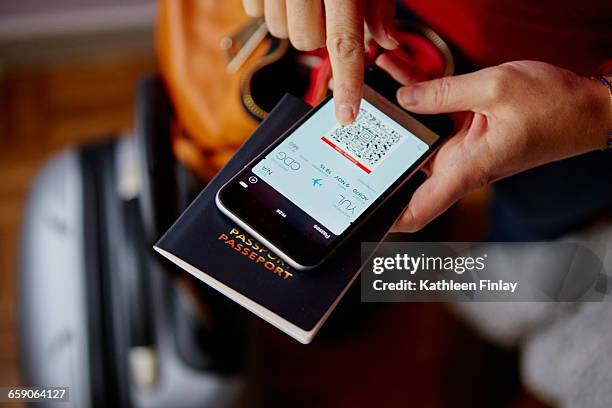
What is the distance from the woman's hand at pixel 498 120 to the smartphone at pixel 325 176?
0.01 metres

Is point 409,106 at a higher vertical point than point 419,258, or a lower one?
higher

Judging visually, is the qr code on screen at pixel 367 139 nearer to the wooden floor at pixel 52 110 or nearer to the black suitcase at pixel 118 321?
the black suitcase at pixel 118 321

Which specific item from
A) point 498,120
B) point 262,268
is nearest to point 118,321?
point 262,268

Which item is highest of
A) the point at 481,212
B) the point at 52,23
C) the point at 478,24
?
the point at 478,24

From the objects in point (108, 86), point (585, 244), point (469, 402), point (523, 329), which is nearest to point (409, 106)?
point (585, 244)

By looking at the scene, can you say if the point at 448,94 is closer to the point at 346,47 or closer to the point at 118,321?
the point at 346,47

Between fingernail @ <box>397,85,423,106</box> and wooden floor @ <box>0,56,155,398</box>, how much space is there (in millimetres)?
841

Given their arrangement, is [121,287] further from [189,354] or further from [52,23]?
[52,23]

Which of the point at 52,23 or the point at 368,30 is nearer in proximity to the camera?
the point at 368,30

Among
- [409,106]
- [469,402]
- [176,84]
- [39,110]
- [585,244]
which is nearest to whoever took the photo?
[409,106]

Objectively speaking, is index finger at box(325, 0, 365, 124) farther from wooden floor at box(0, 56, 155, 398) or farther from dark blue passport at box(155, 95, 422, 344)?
wooden floor at box(0, 56, 155, 398)

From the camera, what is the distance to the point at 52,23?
1149 millimetres

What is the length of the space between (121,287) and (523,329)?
0.47 m

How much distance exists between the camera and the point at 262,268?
15.4 inches
